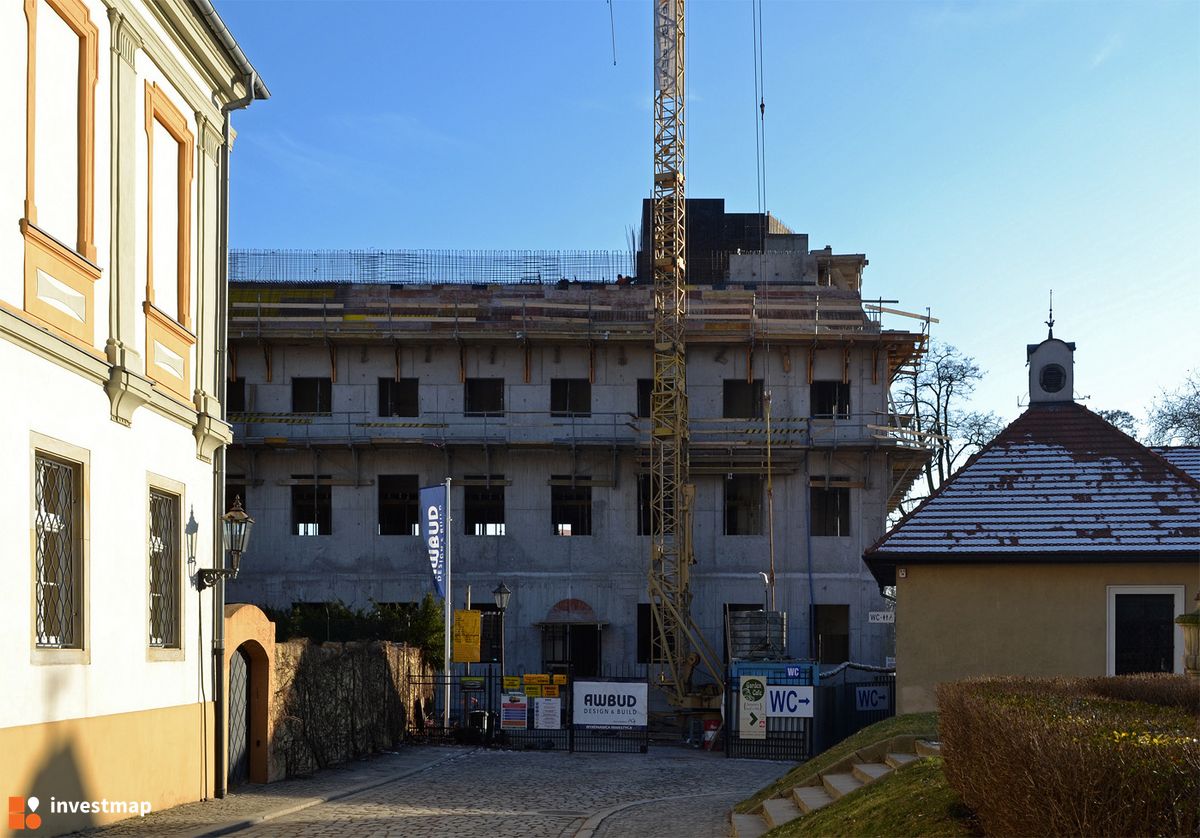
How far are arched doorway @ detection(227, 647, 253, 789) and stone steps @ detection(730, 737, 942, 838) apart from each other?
23.7 ft

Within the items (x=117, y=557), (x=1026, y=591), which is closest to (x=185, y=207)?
(x=117, y=557)

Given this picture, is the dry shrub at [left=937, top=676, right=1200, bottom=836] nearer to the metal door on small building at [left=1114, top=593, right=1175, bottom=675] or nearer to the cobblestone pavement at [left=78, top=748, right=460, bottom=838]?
the cobblestone pavement at [left=78, top=748, right=460, bottom=838]

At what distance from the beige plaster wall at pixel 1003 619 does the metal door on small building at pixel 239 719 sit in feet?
35.2

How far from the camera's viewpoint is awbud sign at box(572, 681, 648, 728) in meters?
30.8

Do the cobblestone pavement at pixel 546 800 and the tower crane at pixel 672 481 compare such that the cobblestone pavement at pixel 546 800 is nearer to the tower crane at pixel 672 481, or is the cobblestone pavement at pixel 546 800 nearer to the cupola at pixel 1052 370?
the cupola at pixel 1052 370

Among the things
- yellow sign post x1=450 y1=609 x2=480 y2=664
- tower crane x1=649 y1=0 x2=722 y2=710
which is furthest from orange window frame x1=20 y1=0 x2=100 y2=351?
tower crane x1=649 y1=0 x2=722 y2=710

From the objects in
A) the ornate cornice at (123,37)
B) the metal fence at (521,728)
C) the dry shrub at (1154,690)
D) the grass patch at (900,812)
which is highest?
the ornate cornice at (123,37)

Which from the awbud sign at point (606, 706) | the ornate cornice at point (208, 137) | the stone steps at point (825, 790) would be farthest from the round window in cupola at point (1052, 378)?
the ornate cornice at point (208, 137)

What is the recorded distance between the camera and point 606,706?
30812mm

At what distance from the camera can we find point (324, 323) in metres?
46.2

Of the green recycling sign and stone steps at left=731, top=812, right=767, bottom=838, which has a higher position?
stone steps at left=731, top=812, right=767, bottom=838

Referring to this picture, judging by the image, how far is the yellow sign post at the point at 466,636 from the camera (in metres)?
34.6

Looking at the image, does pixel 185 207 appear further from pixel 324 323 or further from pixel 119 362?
pixel 324 323

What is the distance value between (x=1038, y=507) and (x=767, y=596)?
1979cm
